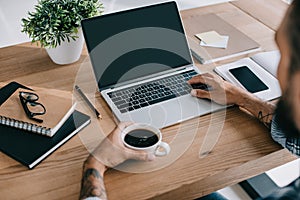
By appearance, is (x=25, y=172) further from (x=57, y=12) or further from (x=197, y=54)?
(x=197, y=54)

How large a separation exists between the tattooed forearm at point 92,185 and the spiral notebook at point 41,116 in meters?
0.18

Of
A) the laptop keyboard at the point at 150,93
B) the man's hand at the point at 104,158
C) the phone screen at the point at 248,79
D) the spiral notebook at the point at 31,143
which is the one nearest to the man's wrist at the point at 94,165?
the man's hand at the point at 104,158

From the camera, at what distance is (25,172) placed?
1135 millimetres

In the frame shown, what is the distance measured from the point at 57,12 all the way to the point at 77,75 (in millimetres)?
218

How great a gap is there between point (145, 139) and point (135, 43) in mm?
403

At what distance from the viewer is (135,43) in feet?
4.79

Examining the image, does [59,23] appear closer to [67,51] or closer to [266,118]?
[67,51]

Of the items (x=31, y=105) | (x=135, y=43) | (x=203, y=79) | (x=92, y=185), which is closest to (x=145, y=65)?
(x=135, y=43)

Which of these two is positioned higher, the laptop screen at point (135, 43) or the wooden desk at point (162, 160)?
the laptop screen at point (135, 43)

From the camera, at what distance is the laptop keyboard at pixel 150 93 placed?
135 cm

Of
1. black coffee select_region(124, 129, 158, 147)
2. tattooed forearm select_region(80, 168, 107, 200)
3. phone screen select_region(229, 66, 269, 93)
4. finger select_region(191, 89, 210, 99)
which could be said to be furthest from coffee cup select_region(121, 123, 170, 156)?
phone screen select_region(229, 66, 269, 93)

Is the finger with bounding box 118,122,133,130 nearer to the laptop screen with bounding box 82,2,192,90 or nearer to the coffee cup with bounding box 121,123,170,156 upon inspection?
the coffee cup with bounding box 121,123,170,156

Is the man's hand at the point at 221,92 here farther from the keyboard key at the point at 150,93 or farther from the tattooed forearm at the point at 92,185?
the tattooed forearm at the point at 92,185

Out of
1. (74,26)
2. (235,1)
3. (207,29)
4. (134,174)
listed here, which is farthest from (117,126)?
(235,1)
